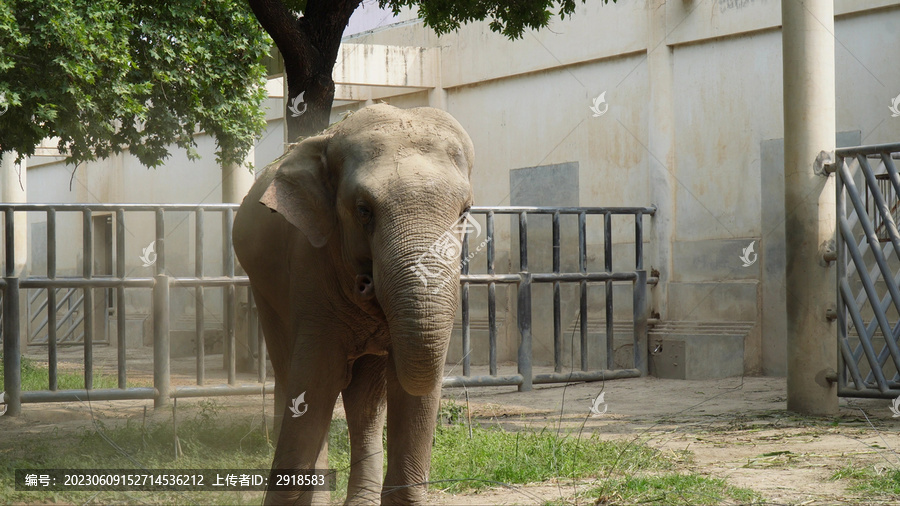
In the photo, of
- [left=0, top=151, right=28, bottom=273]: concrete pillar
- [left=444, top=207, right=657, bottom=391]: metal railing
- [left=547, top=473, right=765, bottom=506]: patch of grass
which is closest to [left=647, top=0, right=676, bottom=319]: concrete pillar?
[left=444, top=207, right=657, bottom=391]: metal railing

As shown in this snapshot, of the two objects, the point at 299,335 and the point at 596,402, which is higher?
the point at 299,335

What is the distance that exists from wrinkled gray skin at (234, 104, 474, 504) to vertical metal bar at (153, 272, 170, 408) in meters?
3.64

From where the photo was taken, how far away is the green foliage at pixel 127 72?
905cm

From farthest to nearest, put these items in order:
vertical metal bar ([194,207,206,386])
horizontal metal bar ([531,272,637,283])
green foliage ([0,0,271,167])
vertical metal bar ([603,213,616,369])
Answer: vertical metal bar ([603,213,616,369]), horizontal metal bar ([531,272,637,283]), green foliage ([0,0,271,167]), vertical metal bar ([194,207,206,386])

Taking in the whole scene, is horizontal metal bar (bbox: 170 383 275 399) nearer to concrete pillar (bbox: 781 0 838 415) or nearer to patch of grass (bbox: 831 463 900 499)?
concrete pillar (bbox: 781 0 838 415)

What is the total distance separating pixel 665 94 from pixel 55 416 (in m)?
7.71

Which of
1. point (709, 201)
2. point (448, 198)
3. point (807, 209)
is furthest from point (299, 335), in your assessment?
point (709, 201)

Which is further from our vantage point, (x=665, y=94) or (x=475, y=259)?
(x=475, y=259)

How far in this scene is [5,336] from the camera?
7480mm

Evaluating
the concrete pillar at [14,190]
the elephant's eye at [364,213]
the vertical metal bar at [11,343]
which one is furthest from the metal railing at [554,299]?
the concrete pillar at [14,190]

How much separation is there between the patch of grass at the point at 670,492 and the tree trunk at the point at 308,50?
2989 mm

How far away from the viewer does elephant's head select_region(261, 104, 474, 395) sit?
355 centimetres

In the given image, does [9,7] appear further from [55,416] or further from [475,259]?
[475,259]

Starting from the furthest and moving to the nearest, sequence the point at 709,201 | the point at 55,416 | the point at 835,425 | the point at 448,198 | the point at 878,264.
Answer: the point at 709,201
the point at 55,416
the point at 878,264
the point at 835,425
the point at 448,198
